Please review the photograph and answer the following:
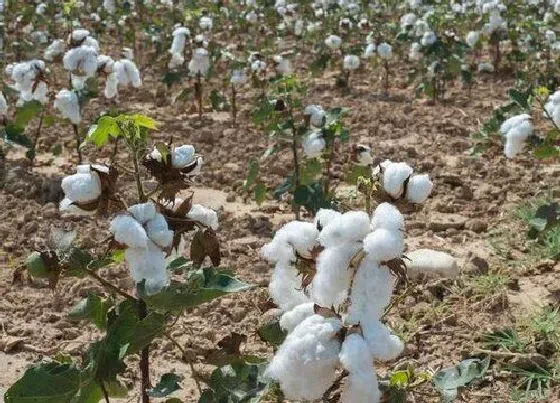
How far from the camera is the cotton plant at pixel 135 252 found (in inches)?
66.3

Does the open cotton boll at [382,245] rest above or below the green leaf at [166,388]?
above

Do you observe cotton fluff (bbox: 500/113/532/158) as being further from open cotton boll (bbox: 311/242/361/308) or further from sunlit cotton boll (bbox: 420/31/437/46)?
sunlit cotton boll (bbox: 420/31/437/46)

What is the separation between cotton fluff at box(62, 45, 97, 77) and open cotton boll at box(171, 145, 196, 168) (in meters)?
2.88

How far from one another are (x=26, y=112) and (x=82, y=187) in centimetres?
298

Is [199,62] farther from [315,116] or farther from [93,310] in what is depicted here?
[93,310]

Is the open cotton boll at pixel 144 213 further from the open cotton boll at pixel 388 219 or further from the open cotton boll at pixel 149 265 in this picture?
the open cotton boll at pixel 388 219

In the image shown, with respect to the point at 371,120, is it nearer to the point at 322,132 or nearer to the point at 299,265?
the point at 322,132

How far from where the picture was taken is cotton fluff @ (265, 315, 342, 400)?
144 centimetres

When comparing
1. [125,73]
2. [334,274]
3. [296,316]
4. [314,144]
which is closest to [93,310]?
[296,316]

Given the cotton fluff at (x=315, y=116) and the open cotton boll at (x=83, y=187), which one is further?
the cotton fluff at (x=315, y=116)

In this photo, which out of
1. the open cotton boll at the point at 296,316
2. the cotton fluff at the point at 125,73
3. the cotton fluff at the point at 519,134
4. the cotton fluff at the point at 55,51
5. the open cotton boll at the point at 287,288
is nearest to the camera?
the open cotton boll at the point at 296,316

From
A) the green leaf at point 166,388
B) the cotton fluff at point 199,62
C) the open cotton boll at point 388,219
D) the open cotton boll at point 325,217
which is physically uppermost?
the open cotton boll at point 388,219

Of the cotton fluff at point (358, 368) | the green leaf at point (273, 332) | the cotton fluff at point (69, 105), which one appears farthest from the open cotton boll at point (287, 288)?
the cotton fluff at point (69, 105)

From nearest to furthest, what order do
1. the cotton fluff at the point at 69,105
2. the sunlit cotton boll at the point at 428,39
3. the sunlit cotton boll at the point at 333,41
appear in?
1. the cotton fluff at the point at 69,105
2. the sunlit cotton boll at the point at 428,39
3. the sunlit cotton boll at the point at 333,41
